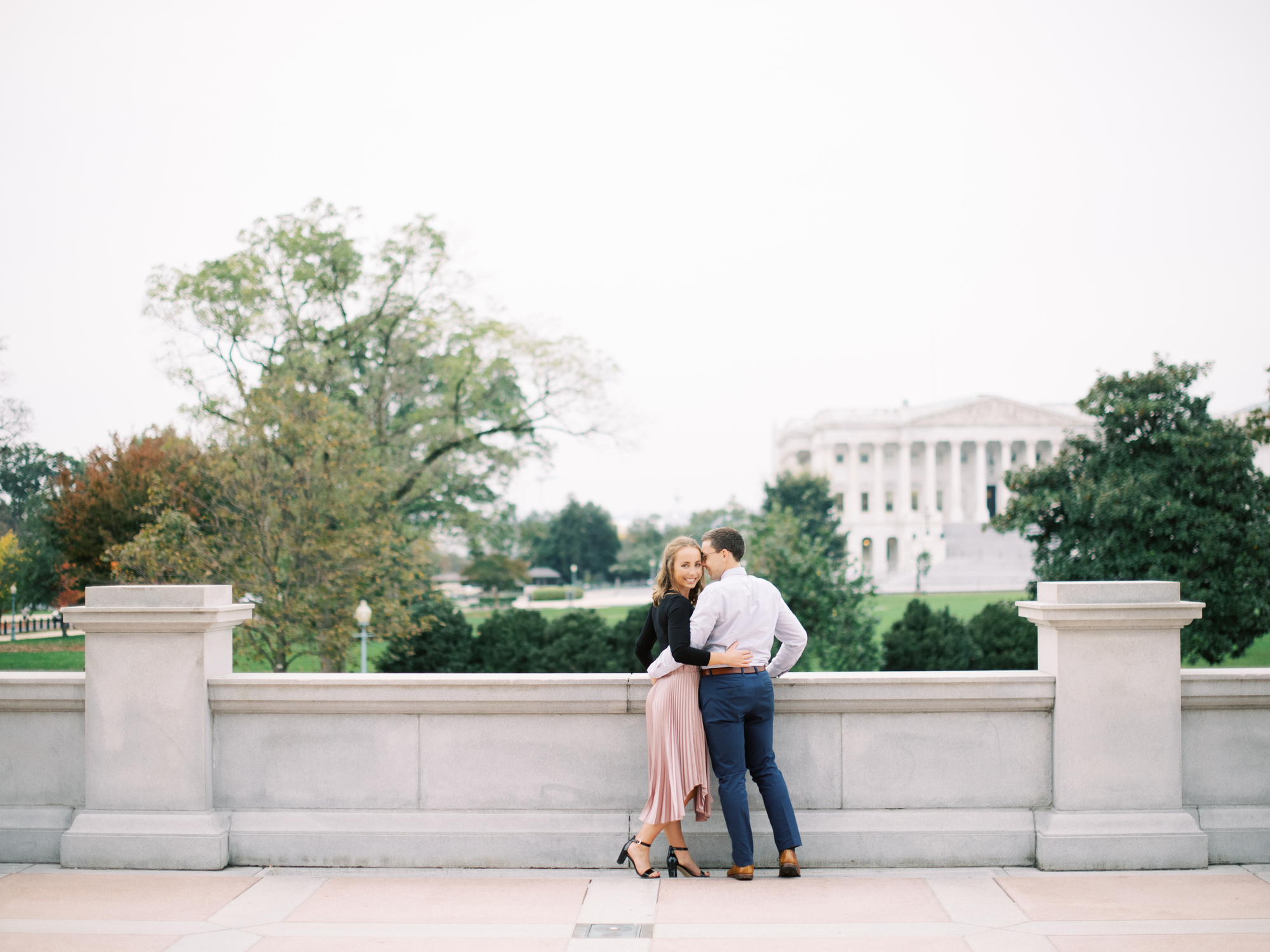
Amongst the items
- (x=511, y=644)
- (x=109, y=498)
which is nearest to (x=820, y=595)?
(x=511, y=644)

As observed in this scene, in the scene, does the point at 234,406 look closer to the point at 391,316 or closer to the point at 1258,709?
the point at 391,316

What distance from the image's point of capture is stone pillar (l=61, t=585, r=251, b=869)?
549 cm

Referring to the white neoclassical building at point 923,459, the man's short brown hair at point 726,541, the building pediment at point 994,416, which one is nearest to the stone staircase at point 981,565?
the white neoclassical building at point 923,459

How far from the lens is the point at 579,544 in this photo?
349 ft

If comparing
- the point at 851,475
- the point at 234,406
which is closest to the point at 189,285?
the point at 234,406

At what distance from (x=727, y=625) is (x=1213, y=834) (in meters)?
2.94

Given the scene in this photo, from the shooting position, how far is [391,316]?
96.4 ft

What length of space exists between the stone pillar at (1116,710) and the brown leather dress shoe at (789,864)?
1.35m

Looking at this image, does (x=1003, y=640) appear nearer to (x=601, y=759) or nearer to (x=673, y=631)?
(x=601, y=759)

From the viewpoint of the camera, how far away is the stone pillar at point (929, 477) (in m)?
105

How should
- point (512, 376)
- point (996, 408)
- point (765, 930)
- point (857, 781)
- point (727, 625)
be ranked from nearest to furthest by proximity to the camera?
point (765, 930)
point (727, 625)
point (857, 781)
point (512, 376)
point (996, 408)

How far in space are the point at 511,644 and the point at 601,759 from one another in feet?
59.1

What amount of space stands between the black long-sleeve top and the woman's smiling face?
8 centimetres

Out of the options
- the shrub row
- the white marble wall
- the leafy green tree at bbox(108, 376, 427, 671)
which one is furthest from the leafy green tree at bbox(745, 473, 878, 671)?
the white marble wall
